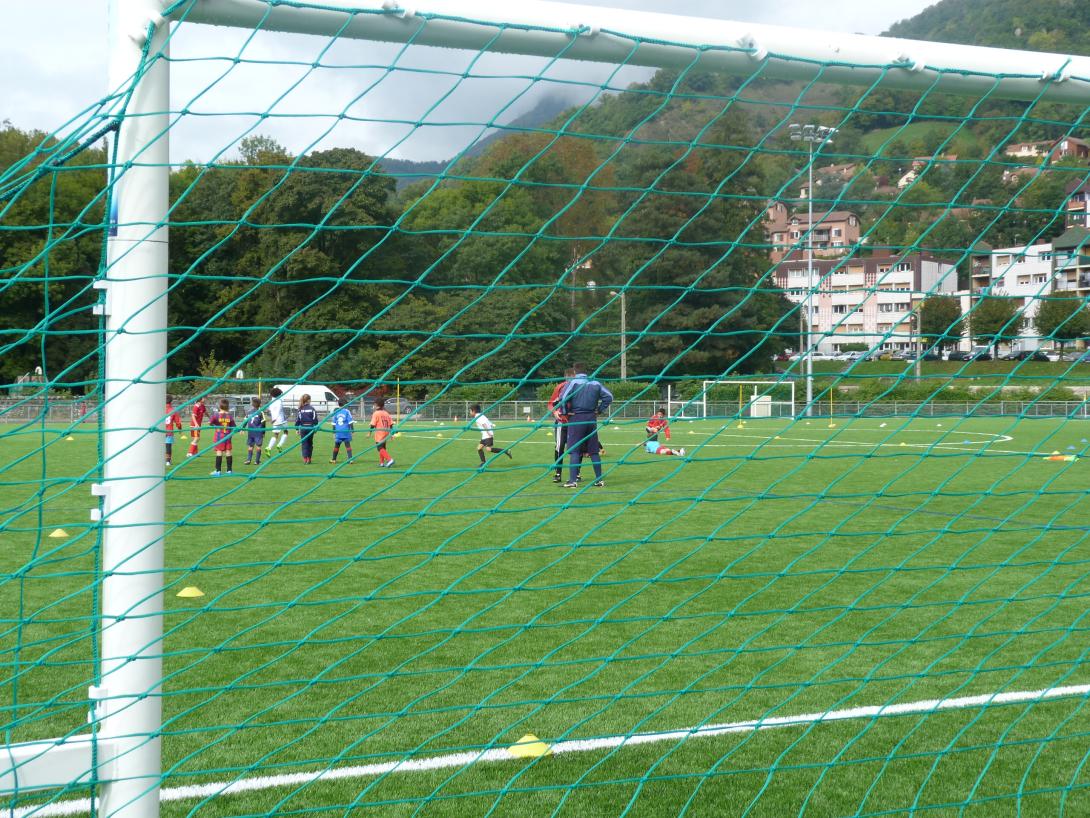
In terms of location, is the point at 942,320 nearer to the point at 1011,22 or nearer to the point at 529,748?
the point at 529,748

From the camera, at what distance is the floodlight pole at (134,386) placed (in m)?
2.08

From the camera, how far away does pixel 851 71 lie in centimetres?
276

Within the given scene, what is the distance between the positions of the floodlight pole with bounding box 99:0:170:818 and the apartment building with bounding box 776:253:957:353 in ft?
5.95

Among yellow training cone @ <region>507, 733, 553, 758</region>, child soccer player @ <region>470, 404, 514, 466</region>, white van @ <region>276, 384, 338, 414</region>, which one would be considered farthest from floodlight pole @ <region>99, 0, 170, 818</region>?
white van @ <region>276, 384, 338, 414</region>

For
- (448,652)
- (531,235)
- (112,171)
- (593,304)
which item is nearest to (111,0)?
A: (112,171)


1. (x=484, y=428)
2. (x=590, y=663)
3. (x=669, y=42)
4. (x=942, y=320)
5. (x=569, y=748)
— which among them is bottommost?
(x=569, y=748)

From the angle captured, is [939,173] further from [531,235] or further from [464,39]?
[464,39]

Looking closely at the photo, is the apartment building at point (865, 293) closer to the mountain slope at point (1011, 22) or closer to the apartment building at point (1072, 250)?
the apartment building at point (1072, 250)

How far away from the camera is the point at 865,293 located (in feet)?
12.4

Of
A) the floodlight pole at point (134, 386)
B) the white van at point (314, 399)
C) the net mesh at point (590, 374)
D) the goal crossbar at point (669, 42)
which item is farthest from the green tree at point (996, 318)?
the white van at point (314, 399)

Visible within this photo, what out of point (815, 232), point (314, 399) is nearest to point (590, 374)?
point (815, 232)

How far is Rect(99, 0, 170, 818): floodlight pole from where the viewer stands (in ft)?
6.82

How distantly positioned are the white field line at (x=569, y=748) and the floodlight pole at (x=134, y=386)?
2.25ft

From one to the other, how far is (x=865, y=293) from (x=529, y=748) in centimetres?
206
